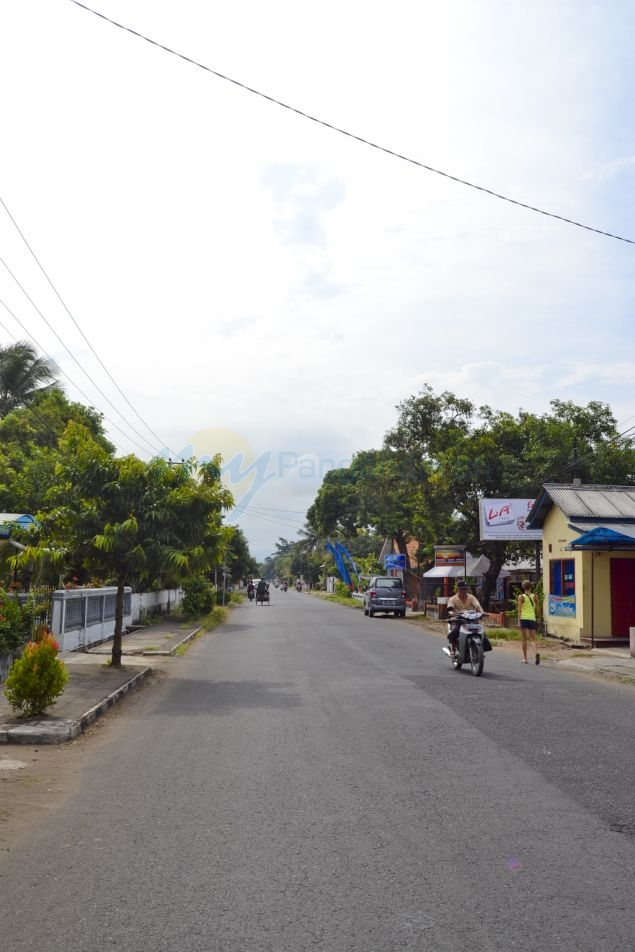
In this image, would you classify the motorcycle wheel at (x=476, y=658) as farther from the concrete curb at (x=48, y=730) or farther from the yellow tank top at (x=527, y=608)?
the concrete curb at (x=48, y=730)

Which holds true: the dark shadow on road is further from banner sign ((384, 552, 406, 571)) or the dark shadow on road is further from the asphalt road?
banner sign ((384, 552, 406, 571))

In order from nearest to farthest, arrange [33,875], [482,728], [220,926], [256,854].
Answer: [220,926] < [33,875] < [256,854] < [482,728]

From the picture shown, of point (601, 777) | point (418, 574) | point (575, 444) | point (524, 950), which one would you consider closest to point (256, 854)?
point (524, 950)

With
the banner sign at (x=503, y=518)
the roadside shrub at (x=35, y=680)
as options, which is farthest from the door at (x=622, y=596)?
the roadside shrub at (x=35, y=680)

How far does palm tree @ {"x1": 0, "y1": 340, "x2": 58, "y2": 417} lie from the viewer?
39.8m

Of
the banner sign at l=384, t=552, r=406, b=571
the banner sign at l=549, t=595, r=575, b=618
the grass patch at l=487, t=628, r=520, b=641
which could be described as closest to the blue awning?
the banner sign at l=549, t=595, r=575, b=618

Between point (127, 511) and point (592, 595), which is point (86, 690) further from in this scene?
point (592, 595)

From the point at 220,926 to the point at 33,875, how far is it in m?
1.41

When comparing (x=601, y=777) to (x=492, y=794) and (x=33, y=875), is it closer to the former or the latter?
(x=492, y=794)

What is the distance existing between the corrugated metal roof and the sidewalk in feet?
39.6

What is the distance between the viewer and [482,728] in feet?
31.3

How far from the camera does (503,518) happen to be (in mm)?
33812

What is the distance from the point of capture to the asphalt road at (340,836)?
4.06 meters

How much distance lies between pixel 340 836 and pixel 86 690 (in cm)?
778
